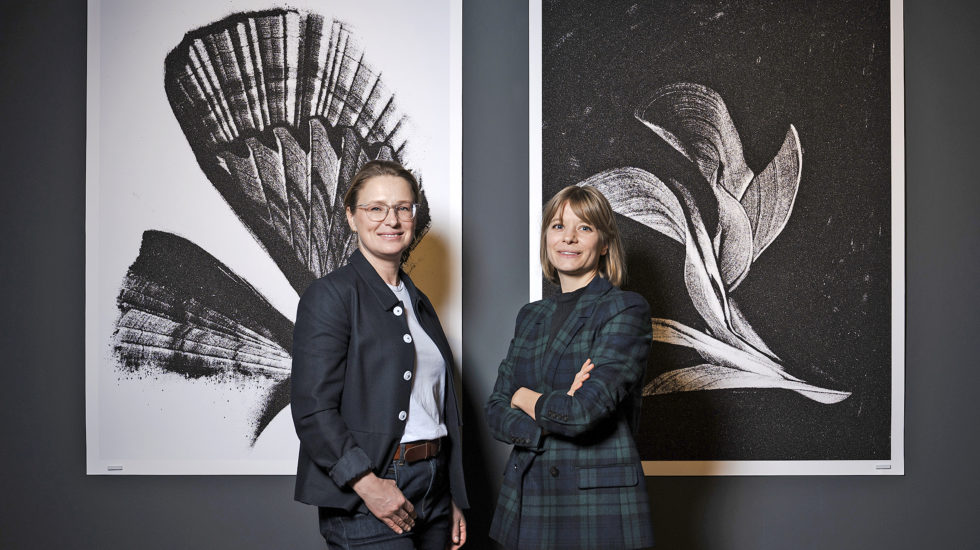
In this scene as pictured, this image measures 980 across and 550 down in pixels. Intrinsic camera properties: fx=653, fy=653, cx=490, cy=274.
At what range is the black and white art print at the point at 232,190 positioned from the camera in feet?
7.77

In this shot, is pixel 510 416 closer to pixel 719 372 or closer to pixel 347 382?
pixel 347 382

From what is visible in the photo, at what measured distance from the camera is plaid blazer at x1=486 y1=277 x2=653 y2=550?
1.61 m

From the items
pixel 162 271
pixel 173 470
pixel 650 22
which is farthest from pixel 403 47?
pixel 173 470

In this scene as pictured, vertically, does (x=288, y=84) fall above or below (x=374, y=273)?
above

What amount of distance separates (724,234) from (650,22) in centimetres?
84

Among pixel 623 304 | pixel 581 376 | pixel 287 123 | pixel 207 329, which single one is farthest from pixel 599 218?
pixel 207 329

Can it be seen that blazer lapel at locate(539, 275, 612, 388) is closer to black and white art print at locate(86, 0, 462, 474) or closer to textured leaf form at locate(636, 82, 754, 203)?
black and white art print at locate(86, 0, 462, 474)

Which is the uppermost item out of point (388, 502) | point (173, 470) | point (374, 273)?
point (374, 273)

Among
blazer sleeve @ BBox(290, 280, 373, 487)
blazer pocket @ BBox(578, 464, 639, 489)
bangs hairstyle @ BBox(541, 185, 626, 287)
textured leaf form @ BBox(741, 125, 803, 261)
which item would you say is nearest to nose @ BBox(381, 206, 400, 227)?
blazer sleeve @ BBox(290, 280, 373, 487)

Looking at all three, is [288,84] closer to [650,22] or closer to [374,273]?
[374,273]

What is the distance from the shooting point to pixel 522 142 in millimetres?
2455

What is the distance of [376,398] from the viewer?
65.3 inches

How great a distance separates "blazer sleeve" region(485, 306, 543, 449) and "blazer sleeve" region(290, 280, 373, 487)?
0.36m

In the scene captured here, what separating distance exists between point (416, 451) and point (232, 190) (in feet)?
4.23
